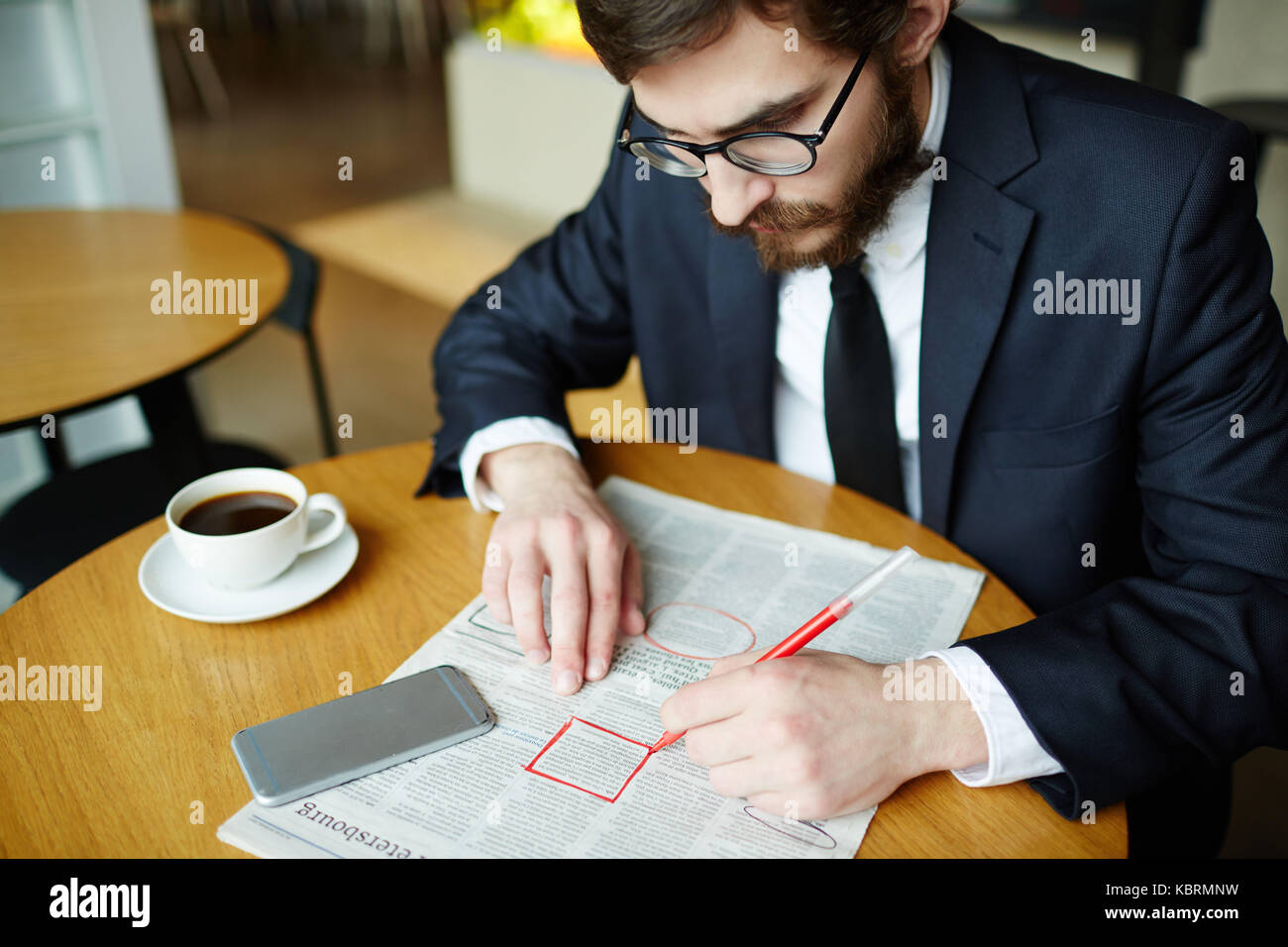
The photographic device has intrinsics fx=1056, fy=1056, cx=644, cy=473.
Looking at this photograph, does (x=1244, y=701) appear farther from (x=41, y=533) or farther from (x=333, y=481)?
(x=41, y=533)

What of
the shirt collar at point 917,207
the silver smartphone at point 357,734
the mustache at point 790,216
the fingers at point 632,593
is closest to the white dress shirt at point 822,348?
the shirt collar at point 917,207

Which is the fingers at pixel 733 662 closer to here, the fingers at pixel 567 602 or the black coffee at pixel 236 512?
the fingers at pixel 567 602

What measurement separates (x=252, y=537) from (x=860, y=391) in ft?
2.36

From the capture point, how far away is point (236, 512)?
107cm

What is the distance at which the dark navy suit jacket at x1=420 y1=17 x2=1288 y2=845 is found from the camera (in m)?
0.93

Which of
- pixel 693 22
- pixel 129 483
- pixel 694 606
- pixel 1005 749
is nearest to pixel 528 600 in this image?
pixel 694 606

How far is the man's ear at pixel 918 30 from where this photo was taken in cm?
108

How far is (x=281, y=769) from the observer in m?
0.84

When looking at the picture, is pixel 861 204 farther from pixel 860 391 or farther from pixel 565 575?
pixel 565 575

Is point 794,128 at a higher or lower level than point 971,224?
higher

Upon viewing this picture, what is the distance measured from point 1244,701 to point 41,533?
1.72m

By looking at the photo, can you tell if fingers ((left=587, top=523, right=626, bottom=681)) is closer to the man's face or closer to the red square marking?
the red square marking

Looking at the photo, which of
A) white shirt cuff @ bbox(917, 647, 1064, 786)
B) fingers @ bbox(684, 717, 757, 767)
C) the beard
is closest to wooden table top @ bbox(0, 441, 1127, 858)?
white shirt cuff @ bbox(917, 647, 1064, 786)

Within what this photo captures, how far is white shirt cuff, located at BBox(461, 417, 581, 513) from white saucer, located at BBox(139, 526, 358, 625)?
0.53 ft
